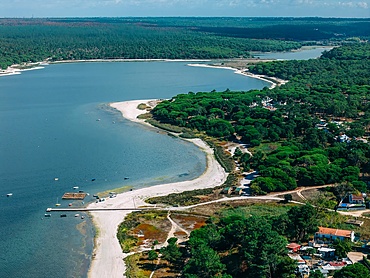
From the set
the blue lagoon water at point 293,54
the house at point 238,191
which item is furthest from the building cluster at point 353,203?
the blue lagoon water at point 293,54

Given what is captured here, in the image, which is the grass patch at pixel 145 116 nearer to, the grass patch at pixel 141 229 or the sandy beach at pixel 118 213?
the sandy beach at pixel 118 213

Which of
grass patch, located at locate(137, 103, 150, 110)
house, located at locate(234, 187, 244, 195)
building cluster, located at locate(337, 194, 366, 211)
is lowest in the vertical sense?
grass patch, located at locate(137, 103, 150, 110)

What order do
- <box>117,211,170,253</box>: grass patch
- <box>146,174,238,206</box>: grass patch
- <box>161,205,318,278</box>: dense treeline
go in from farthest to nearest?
<box>146,174,238,206</box>: grass patch
<box>117,211,170,253</box>: grass patch
<box>161,205,318,278</box>: dense treeline

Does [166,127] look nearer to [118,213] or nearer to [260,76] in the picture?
[118,213]

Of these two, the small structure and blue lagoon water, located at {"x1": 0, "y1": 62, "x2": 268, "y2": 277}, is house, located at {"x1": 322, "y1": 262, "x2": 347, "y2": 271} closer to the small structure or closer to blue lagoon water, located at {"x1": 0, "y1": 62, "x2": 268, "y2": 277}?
the small structure

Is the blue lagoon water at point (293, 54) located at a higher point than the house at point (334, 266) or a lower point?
lower

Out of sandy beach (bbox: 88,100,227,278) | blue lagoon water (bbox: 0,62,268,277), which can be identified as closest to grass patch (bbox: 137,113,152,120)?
blue lagoon water (bbox: 0,62,268,277)
